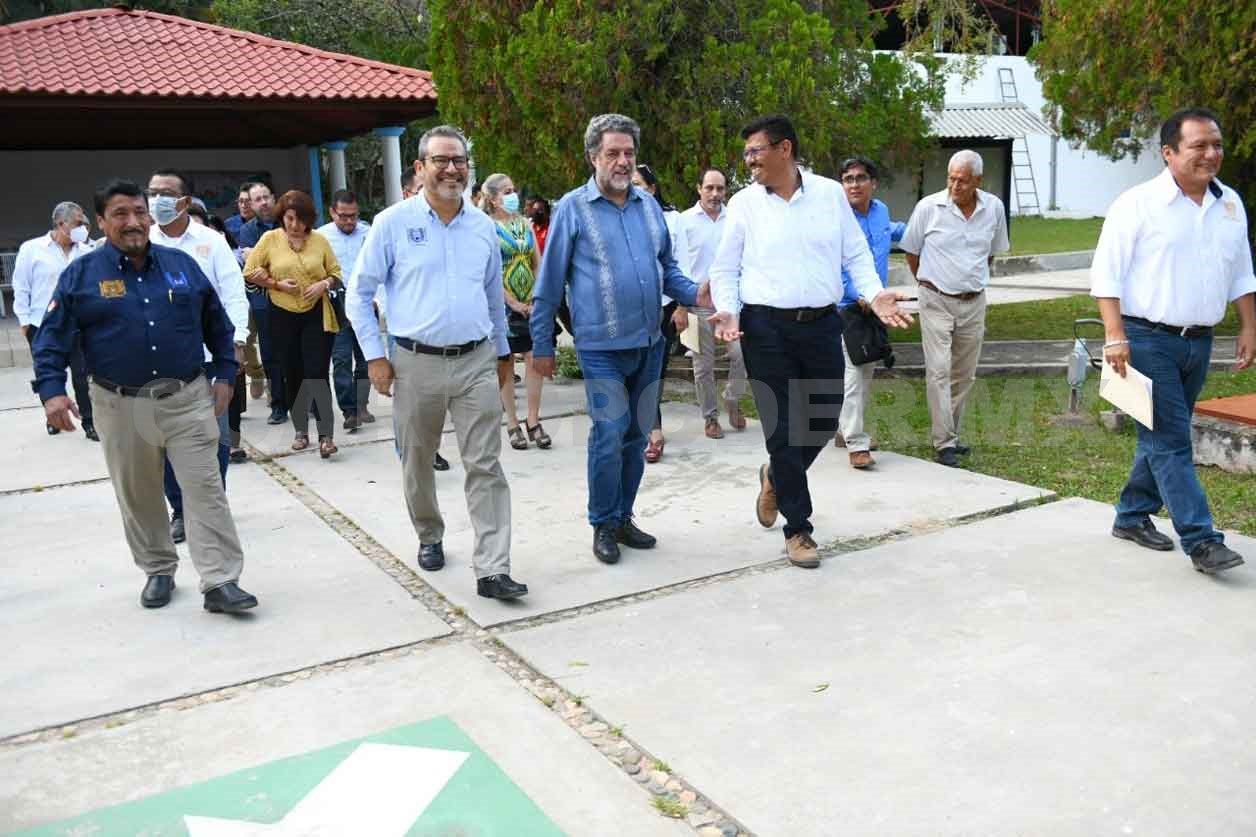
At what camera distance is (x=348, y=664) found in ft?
13.6

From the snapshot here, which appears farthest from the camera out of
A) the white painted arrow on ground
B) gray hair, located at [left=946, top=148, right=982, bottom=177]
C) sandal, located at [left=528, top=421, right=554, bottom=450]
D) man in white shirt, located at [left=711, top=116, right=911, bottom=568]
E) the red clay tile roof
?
the red clay tile roof

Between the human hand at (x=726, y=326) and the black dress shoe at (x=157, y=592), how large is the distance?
2.58 meters

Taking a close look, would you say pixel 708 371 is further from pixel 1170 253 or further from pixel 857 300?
pixel 1170 253

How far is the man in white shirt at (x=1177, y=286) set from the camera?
184 inches

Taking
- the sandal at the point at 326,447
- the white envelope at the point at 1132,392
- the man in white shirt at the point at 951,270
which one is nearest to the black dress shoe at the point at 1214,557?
the white envelope at the point at 1132,392

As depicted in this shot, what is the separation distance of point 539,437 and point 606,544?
2.61 m

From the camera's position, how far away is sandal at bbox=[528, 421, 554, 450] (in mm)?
7715

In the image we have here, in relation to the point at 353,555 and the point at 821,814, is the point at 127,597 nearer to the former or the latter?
the point at 353,555

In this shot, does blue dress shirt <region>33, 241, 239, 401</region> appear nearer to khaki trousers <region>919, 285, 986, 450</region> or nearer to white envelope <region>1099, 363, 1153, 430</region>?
white envelope <region>1099, 363, 1153, 430</region>

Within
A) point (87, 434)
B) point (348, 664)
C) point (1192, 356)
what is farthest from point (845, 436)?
point (87, 434)

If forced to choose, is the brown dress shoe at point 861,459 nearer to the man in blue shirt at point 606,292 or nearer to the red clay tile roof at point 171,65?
the man in blue shirt at point 606,292

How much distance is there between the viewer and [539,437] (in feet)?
25.4

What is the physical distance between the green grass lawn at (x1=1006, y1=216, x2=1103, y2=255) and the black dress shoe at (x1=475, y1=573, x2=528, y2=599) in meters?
19.6

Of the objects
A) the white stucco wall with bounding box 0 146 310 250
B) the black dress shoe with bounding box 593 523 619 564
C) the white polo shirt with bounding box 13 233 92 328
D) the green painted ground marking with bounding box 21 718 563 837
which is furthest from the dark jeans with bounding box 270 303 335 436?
the white stucco wall with bounding box 0 146 310 250
